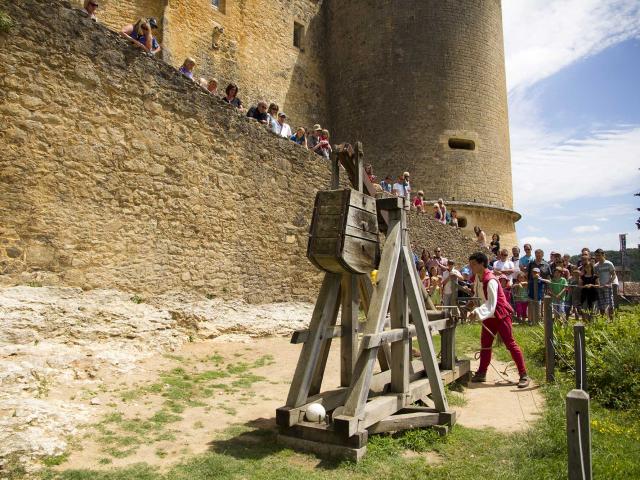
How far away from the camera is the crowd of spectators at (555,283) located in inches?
394

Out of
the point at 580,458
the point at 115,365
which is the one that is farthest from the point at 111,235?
the point at 580,458

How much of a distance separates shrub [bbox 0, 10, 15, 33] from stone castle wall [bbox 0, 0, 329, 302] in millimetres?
88

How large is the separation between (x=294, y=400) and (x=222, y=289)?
4.17 meters

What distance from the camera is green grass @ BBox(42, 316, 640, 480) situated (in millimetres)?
3492

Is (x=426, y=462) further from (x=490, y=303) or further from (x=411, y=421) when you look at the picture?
(x=490, y=303)

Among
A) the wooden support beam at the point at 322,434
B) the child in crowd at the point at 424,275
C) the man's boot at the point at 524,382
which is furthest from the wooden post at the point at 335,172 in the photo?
the child in crowd at the point at 424,275

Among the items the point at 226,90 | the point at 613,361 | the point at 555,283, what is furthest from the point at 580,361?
the point at 226,90

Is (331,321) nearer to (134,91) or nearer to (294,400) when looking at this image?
(294,400)

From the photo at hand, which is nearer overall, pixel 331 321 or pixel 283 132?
pixel 331 321

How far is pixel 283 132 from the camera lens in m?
10.9

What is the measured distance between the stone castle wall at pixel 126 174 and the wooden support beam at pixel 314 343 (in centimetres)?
348

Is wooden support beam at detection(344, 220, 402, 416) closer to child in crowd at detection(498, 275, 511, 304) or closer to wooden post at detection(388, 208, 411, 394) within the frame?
wooden post at detection(388, 208, 411, 394)

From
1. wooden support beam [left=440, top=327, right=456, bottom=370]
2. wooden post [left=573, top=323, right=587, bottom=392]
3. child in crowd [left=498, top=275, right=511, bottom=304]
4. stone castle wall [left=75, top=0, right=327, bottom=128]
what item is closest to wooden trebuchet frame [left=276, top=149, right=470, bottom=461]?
wooden support beam [left=440, top=327, right=456, bottom=370]

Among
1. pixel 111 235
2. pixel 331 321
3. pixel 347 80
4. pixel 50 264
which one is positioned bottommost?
pixel 331 321
